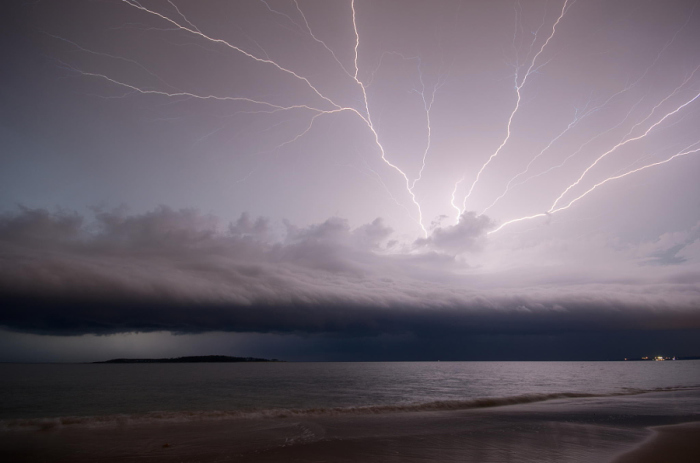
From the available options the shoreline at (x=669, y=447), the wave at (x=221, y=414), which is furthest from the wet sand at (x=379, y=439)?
the wave at (x=221, y=414)

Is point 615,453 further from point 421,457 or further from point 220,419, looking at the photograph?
point 220,419

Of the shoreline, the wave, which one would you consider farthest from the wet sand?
the wave

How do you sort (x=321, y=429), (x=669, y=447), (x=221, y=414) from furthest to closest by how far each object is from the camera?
(x=221, y=414)
(x=321, y=429)
(x=669, y=447)

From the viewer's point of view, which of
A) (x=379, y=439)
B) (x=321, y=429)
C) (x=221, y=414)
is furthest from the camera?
(x=221, y=414)

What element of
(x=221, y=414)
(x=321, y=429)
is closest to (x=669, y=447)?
(x=321, y=429)

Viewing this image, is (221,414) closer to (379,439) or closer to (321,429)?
(321,429)

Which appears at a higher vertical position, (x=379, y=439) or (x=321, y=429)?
(x=379, y=439)

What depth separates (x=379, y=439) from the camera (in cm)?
1429

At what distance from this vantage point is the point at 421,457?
11.4 meters

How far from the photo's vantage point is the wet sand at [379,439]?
38.5ft

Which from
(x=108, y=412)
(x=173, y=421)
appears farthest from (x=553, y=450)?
(x=108, y=412)

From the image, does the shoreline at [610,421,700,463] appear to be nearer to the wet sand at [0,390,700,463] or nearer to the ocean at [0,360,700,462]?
the wet sand at [0,390,700,463]

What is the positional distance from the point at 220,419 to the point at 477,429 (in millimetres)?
14339

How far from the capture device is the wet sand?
11.7 meters
